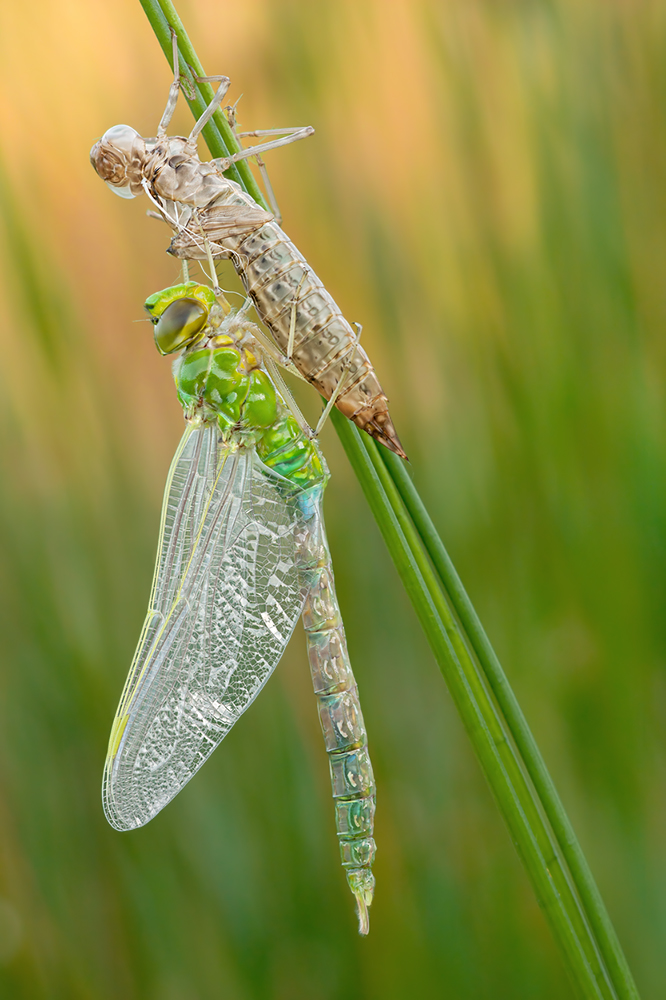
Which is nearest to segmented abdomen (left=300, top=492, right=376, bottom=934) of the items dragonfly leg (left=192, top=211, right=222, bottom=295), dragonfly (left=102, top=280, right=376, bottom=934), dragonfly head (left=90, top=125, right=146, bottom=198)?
dragonfly (left=102, top=280, right=376, bottom=934)

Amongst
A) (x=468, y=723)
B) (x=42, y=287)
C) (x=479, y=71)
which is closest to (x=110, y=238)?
(x=42, y=287)

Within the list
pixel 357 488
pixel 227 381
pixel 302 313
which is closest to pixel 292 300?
pixel 302 313

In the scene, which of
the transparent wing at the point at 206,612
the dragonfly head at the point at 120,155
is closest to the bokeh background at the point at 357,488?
the transparent wing at the point at 206,612

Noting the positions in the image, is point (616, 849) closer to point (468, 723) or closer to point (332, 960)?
point (332, 960)

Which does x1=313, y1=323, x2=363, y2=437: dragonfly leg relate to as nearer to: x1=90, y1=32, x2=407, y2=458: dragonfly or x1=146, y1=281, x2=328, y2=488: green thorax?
x1=90, y1=32, x2=407, y2=458: dragonfly

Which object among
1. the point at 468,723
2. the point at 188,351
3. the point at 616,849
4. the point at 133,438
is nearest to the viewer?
the point at 468,723

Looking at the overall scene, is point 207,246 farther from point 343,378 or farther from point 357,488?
point 357,488
